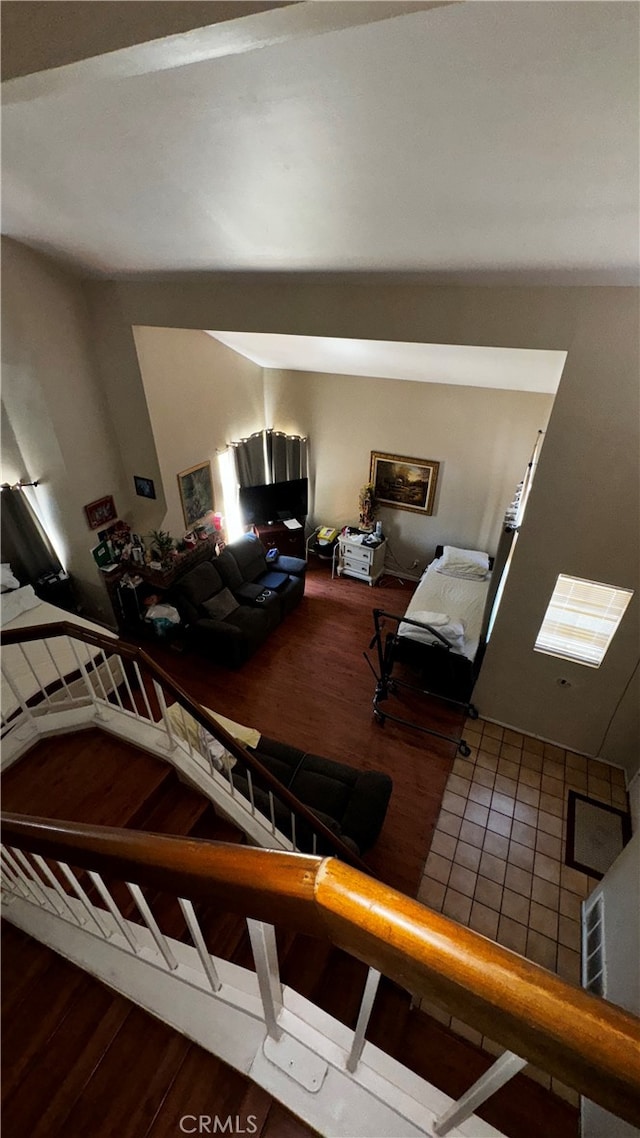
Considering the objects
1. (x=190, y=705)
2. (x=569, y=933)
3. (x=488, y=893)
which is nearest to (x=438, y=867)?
(x=488, y=893)

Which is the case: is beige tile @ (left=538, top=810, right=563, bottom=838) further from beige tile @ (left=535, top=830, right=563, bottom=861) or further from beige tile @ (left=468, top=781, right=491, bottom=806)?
beige tile @ (left=468, top=781, right=491, bottom=806)

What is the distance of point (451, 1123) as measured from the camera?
0.83 metres

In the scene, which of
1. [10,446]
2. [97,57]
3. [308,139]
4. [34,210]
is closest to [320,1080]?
[97,57]

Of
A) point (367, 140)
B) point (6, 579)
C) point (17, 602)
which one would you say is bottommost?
point (17, 602)

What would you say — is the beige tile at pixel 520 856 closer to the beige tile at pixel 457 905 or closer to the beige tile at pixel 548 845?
the beige tile at pixel 548 845

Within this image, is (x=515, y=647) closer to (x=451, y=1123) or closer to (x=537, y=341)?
(x=537, y=341)

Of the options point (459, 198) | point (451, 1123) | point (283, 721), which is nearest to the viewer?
point (451, 1123)

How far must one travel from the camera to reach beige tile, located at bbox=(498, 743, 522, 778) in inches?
154

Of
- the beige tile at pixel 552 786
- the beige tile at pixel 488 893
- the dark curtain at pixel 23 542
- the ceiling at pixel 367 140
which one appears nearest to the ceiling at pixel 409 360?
the ceiling at pixel 367 140

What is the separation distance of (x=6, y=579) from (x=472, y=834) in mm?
4905

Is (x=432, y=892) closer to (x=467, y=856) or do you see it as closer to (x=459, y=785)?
(x=467, y=856)

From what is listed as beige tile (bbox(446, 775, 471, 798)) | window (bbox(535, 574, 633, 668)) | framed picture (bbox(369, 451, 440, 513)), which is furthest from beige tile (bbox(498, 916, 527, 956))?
framed picture (bbox(369, 451, 440, 513))

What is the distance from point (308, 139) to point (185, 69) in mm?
452

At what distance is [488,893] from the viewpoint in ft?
10.2
